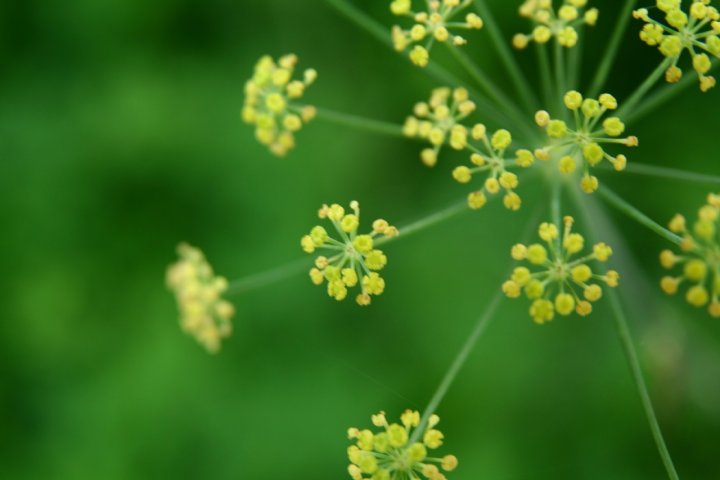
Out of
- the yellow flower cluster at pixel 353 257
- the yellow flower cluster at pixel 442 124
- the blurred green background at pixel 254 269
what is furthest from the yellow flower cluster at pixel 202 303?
the blurred green background at pixel 254 269

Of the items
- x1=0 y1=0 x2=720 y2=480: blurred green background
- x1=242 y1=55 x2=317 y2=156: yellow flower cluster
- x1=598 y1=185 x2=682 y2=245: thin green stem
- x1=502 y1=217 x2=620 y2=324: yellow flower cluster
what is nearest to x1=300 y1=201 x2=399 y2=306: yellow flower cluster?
x1=502 y1=217 x2=620 y2=324: yellow flower cluster

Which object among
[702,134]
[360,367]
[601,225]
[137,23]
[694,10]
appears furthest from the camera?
[137,23]

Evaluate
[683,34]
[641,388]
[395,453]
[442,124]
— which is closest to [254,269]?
[442,124]

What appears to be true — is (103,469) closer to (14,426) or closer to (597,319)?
(14,426)

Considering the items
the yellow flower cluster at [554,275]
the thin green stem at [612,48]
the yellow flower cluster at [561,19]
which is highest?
the thin green stem at [612,48]

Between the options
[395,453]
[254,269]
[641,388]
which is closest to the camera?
[641,388]

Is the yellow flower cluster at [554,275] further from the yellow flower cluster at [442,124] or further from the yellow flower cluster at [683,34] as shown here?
the yellow flower cluster at [683,34]

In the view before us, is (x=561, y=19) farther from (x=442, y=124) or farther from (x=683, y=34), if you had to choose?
(x=442, y=124)

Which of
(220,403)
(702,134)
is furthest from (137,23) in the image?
(702,134)

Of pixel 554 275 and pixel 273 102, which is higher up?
pixel 273 102
